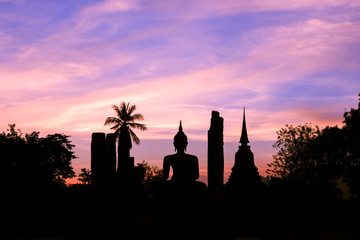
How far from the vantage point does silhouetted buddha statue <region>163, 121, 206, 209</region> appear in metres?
18.8

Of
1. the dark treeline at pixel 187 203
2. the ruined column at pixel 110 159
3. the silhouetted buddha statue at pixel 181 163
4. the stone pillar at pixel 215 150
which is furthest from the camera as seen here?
the ruined column at pixel 110 159

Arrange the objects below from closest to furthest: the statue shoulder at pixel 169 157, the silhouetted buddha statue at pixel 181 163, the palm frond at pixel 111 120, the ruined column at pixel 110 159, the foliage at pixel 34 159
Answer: the silhouetted buddha statue at pixel 181 163, the statue shoulder at pixel 169 157, the ruined column at pixel 110 159, the foliage at pixel 34 159, the palm frond at pixel 111 120

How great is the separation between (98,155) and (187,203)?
10454 mm

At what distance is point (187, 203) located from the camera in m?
18.4

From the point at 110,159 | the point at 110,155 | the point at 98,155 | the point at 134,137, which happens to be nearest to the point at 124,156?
the point at 110,155

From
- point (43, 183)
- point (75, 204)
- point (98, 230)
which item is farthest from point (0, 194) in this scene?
point (98, 230)

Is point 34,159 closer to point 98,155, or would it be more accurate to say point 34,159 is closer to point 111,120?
point 111,120

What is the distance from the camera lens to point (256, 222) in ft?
67.2

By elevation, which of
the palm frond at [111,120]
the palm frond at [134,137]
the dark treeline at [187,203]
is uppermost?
the palm frond at [111,120]

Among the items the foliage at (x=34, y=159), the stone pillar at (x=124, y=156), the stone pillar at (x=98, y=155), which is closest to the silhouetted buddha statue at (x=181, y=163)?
the stone pillar at (x=98, y=155)

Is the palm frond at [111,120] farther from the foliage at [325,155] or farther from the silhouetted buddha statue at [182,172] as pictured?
the silhouetted buddha statue at [182,172]

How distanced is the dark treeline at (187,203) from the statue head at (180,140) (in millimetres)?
1455

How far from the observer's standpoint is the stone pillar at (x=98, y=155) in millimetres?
27297

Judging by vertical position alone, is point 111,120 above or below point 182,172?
above
